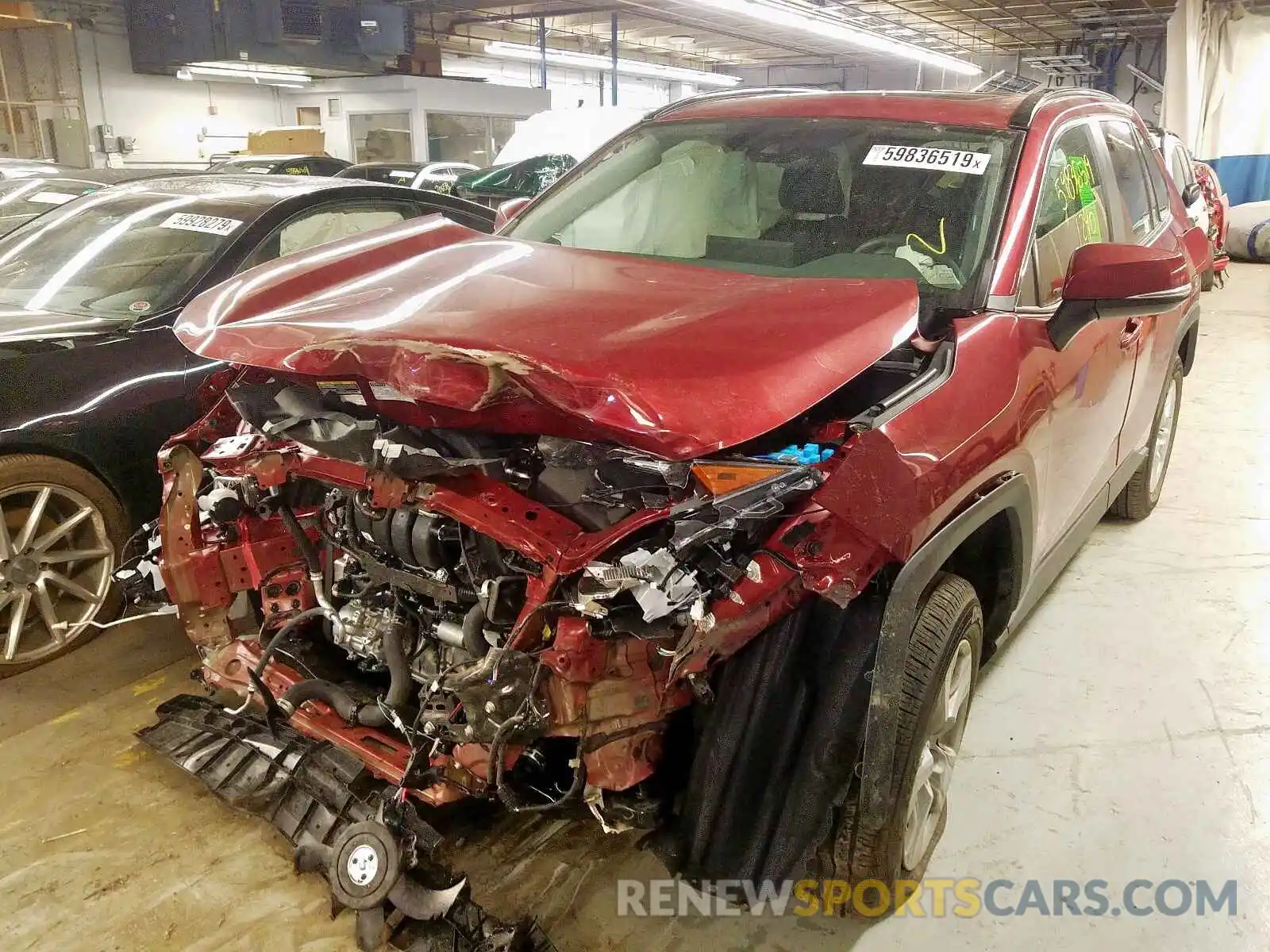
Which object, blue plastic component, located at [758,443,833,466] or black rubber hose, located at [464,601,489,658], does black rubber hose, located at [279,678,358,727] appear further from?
blue plastic component, located at [758,443,833,466]

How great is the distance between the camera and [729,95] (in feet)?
9.96

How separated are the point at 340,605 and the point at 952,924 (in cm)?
159

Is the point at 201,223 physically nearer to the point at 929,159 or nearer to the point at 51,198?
the point at 51,198

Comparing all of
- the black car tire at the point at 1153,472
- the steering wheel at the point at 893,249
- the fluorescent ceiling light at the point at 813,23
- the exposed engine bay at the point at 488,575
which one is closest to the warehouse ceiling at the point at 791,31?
the fluorescent ceiling light at the point at 813,23

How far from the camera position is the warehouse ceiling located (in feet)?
44.3

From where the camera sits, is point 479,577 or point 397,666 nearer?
point 479,577

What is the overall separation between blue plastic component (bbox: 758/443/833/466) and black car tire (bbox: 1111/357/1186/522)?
259cm

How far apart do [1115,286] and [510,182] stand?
23.0 ft

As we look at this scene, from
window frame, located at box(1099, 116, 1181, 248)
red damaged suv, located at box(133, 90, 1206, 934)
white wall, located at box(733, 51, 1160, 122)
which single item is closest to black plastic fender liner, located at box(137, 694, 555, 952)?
red damaged suv, located at box(133, 90, 1206, 934)

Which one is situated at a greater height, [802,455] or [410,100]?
[410,100]

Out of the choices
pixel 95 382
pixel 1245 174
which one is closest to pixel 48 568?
pixel 95 382

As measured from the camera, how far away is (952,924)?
199 centimetres

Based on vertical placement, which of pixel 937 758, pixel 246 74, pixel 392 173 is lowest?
pixel 937 758

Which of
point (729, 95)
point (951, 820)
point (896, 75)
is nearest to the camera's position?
point (951, 820)
